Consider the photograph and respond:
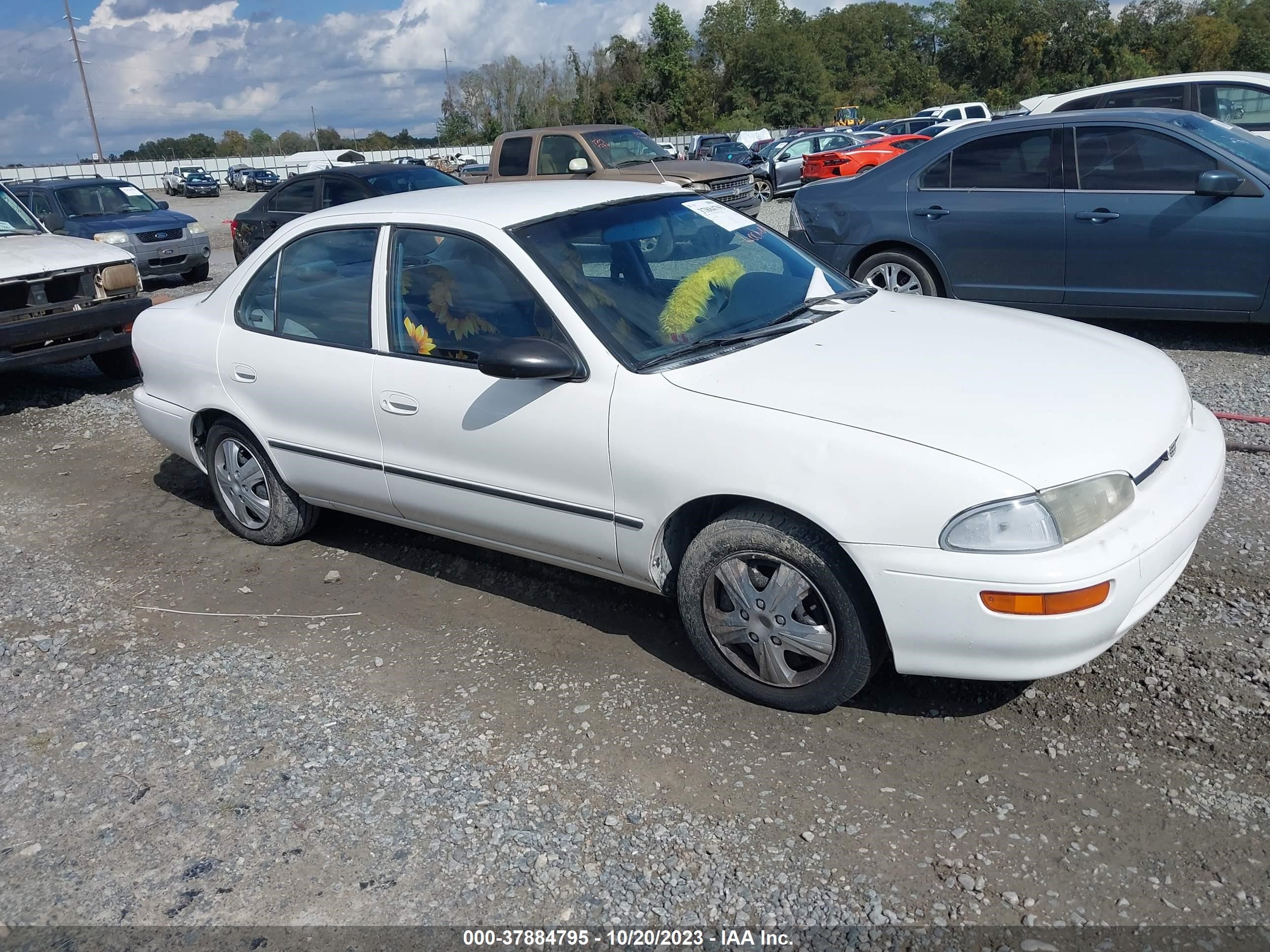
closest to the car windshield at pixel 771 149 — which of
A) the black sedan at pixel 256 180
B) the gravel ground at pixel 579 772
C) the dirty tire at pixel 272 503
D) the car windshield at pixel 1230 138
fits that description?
the car windshield at pixel 1230 138

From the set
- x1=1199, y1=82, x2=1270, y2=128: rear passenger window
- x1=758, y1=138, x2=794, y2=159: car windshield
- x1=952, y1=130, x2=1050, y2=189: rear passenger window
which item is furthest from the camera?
x1=758, y1=138, x2=794, y2=159: car windshield

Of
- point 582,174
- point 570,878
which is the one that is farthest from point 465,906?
point 582,174

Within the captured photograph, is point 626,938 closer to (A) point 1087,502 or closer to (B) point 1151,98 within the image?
(A) point 1087,502

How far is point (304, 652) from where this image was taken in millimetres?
4121

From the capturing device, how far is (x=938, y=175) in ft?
25.2

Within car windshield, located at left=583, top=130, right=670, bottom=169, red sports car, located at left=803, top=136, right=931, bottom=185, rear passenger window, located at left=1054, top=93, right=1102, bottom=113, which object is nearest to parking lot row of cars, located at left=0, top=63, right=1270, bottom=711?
rear passenger window, located at left=1054, top=93, right=1102, bottom=113

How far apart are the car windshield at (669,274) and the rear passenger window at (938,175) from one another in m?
3.57

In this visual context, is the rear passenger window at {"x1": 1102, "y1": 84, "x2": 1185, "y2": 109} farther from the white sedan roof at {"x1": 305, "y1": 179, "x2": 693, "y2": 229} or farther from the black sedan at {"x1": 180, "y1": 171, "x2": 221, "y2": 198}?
the black sedan at {"x1": 180, "y1": 171, "x2": 221, "y2": 198}

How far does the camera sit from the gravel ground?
106 inches

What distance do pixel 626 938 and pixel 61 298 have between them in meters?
7.86

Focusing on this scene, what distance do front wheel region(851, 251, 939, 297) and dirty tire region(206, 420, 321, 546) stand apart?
15.2 feet

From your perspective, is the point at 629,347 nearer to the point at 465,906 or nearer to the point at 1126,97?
the point at 465,906

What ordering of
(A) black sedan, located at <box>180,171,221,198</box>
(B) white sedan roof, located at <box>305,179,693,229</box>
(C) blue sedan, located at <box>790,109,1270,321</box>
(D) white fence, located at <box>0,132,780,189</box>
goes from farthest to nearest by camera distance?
(D) white fence, located at <box>0,132,780,189</box>, (A) black sedan, located at <box>180,171,221,198</box>, (C) blue sedan, located at <box>790,109,1270,321</box>, (B) white sedan roof, located at <box>305,179,693,229</box>

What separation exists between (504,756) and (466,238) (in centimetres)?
197
